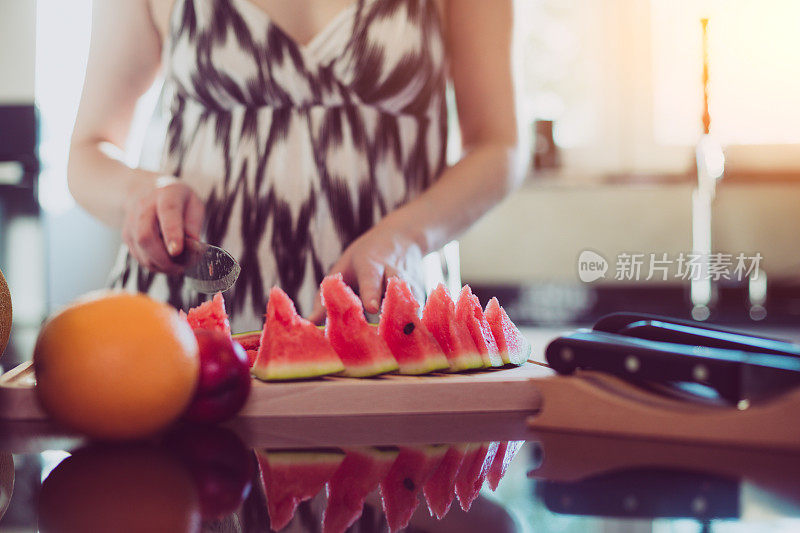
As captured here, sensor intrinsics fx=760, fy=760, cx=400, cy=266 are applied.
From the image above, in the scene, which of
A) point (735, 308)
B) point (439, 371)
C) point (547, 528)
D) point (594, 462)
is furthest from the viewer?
point (735, 308)

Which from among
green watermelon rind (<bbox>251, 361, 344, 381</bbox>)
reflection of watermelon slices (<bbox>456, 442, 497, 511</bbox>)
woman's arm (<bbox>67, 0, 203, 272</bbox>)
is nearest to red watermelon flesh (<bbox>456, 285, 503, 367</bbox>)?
green watermelon rind (<bbox>251, 361, 344, 381</bbox>)

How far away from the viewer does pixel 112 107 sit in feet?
5.74

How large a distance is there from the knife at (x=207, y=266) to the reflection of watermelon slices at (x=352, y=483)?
58 cm

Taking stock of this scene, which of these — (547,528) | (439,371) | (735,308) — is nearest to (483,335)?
(439,371)

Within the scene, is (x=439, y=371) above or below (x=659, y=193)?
below

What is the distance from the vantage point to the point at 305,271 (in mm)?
1658

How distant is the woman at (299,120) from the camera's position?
1.64 m

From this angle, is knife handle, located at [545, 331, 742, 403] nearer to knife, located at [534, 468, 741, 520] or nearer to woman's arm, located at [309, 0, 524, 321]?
knife, located at [534, 468, 741, 520]

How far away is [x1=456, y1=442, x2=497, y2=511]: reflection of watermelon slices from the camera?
59cm

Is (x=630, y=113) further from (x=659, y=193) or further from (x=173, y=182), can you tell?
(x=173, y=182)

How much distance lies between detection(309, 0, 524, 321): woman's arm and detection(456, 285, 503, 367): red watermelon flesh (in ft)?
0.93

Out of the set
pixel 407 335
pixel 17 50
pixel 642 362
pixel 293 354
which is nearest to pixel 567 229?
pixel 17 50

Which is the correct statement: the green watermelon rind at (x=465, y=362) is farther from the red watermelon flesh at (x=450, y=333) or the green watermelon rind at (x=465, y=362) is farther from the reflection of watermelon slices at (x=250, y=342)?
the reflection of watermelon slices at (x=250, y=342)

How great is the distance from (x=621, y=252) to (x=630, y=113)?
0.93 metres
